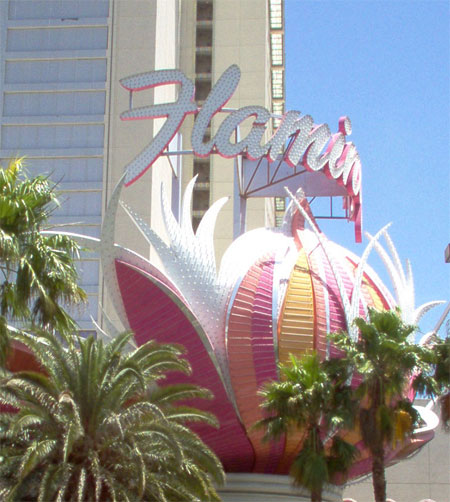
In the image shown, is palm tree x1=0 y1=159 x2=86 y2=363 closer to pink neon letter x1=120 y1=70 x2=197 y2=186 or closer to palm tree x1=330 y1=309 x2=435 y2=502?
palm tree x1=330 y1=309 x2=435 y2=502

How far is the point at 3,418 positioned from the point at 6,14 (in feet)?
140

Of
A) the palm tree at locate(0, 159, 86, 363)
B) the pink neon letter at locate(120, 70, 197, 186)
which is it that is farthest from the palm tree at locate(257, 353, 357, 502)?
the pink neon letter at locate(120, 70, 197, 186)

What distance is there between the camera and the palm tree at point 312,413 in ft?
86.2

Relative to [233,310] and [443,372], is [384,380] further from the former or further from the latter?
[233,310]

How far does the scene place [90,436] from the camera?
78.9 feet

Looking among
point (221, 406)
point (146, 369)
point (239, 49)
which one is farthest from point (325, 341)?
point (239, 49)

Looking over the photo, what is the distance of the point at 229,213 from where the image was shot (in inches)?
2771

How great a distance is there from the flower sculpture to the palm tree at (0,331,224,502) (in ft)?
25.2

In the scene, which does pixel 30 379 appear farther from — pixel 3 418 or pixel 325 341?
pixel 325 341

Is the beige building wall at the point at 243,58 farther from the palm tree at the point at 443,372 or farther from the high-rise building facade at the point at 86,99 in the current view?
the palm tree at the point at 443,372

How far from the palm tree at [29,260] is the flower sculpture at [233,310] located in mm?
12576

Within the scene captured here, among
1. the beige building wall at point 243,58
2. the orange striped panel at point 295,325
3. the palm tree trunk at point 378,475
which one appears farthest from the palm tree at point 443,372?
the beige building wall at point 243,58

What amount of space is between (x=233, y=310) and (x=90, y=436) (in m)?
10.2

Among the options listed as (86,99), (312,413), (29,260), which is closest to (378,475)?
(312,413)
